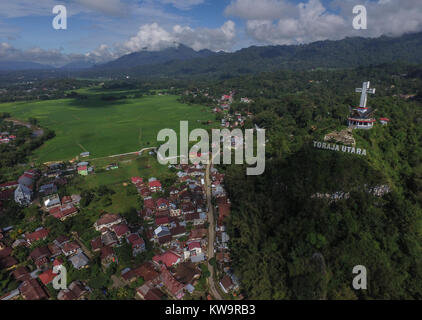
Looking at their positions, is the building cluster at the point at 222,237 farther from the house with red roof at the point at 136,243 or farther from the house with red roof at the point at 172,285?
the house with red roof at the point at 136,243

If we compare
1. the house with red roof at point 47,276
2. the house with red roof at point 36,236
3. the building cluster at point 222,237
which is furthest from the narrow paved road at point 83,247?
the building cluster at point 222,237

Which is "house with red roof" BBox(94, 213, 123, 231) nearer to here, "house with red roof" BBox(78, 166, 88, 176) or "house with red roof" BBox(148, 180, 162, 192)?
"house with red roof" BBox(148, 180, 162, 192)

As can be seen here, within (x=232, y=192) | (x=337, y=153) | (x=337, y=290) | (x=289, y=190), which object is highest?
(x=337, y=153)

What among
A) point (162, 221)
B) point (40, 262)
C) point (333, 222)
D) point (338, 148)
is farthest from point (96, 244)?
point (338, 148)

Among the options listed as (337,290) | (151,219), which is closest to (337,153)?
(337,290)

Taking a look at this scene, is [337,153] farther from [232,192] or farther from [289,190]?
[232,192]

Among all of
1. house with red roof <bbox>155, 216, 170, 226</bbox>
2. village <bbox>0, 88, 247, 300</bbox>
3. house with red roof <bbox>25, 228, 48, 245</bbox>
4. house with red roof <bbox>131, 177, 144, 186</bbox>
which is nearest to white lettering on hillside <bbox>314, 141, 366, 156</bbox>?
village <bbox>0, 88, 247, 300</bbox>

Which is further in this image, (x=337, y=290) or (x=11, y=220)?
(x=11, y=220)

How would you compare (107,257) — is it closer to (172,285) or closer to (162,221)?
(162,221)

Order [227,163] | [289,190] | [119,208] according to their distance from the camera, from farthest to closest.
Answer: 1. [227,163]
2. [119,208]
3. [289,190]
